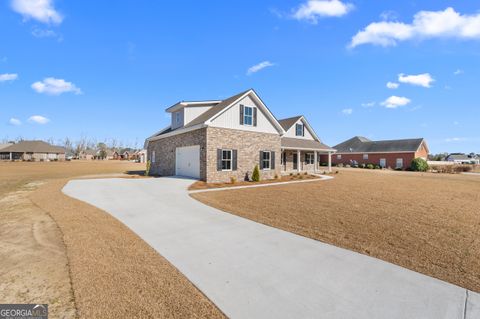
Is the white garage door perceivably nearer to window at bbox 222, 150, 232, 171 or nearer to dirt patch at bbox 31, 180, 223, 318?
window at bbox 222, 150, 232, 171

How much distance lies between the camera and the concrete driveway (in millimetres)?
2934

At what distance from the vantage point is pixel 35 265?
4098 millimetres

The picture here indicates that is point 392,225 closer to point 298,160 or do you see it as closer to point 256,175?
point 256,175

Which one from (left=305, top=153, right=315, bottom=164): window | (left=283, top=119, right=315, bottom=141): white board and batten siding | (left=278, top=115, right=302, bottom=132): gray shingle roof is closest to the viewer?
(left=283, top=119, right=315, bottom=141): white board and batten siding

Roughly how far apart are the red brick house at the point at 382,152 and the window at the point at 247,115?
29198 millimetres

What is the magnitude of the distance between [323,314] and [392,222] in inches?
200

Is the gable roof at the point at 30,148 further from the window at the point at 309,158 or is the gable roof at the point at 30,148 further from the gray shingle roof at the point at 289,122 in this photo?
the window at the point at 309,158

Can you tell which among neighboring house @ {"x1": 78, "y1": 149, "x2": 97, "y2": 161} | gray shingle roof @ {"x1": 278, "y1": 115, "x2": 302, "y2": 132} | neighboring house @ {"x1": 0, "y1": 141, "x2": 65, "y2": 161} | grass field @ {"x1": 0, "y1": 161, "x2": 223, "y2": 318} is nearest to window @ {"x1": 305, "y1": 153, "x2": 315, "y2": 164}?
gray shingle roof @ {"x1": 278, "y1": 115, "x2": 302, "y2": 132}

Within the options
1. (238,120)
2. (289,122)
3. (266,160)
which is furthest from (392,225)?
(289,122)

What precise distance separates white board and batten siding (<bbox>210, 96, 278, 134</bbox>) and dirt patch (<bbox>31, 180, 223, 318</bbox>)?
11017mm

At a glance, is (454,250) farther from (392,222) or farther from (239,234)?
(239,234)

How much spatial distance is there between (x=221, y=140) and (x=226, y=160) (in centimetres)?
146

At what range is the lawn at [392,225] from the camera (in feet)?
13.9

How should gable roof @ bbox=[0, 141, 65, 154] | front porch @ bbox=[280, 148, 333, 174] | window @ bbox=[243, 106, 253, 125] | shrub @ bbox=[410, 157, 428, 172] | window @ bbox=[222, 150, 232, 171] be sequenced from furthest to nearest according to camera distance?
gable roof @ bbox=[0, 141, 65, 154] → shrub @ bbox=[410, 157, 428, 172] → front porch @ bbox=[280, 148, 333, 174] → window @ bbox=[243, 106, 253, 125] → window @ bbox=[222, 150, 232, 171]
